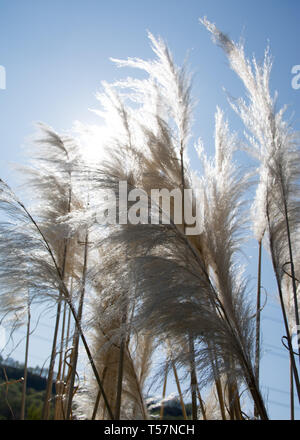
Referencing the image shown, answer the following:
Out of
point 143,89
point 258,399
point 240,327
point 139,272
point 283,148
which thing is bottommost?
point 258,399

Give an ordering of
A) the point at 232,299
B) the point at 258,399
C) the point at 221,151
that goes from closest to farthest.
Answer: the point at 258,399 < the point at 232,299 < the point at 221,151

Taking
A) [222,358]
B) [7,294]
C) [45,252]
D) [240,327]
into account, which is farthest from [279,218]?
[7,294]

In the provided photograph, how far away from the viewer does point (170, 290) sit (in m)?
1.71

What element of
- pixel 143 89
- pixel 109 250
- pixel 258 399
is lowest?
pixel 258 399

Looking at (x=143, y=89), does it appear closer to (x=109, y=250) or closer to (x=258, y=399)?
(x=109, y=250)

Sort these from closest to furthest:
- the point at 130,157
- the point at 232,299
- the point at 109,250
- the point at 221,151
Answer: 1. the point at 232,299
2. the point at 109,250
3. the point at 130,157
4. the point at 221,151

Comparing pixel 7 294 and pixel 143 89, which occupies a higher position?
pixel 143 89

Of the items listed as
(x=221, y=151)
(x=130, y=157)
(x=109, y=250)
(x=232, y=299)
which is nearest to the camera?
(x=232, y=299)

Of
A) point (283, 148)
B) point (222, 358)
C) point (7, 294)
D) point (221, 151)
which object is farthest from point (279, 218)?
point (7, 294)

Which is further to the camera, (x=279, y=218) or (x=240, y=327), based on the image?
(x=279, y=218)

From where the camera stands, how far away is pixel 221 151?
2.53 meters

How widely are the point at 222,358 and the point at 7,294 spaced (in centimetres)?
144

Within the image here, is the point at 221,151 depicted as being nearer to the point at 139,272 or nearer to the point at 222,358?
the point at 139,272

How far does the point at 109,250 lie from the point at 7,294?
80cm
